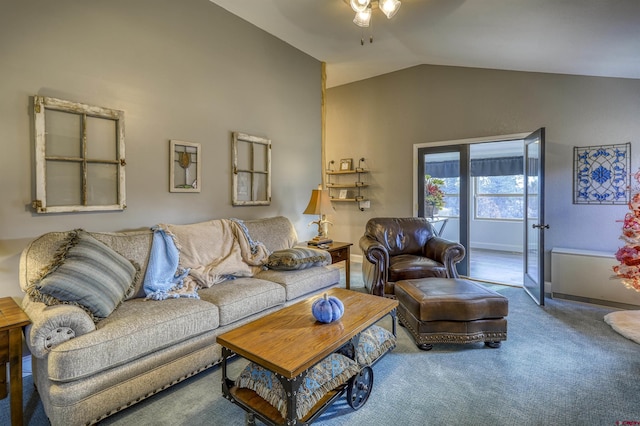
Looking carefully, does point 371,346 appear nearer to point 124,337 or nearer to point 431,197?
point 124,337

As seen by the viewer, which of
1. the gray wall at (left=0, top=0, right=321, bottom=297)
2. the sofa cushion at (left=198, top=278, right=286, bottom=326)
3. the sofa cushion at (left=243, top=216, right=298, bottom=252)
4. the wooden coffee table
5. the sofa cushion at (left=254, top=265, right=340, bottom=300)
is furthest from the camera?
the sofa cushion at (left=243, top=216, right=298, bottom=252)

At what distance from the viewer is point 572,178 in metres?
3.71

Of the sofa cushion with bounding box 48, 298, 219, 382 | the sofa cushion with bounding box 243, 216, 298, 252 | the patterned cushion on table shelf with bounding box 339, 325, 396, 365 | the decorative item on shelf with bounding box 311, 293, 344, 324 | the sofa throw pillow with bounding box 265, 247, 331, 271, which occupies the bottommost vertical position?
the patterned cushion on table shelf with bounding box 339, 325, 396, 365

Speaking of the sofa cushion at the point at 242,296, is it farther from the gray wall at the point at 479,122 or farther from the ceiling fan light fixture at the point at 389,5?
the gray wall at the point at 479,122

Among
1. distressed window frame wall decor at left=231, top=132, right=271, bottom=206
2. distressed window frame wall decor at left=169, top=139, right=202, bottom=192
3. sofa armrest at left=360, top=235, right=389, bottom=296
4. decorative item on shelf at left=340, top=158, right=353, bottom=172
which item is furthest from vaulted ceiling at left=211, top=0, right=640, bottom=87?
sofa armrest at left=360, top=235, right=389, bottom=296

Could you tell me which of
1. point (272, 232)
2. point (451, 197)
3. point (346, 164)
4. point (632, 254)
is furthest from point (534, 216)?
point (272, 232)

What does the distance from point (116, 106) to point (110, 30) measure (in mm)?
595

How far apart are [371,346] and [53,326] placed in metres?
1.79

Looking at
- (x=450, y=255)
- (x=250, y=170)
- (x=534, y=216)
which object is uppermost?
(x=250, y=170)

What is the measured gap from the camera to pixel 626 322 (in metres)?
2.90

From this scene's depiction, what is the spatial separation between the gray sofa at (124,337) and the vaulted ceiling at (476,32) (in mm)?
2780

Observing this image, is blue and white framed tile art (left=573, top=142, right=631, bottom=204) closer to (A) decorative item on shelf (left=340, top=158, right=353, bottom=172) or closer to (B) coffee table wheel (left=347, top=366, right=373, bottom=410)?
(A) decorative item on shelf (left=340, top=158, right=353, bottom=172)

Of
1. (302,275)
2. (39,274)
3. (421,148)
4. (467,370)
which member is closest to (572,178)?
(421,148)

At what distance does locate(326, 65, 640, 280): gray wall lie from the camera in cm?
354
